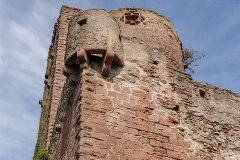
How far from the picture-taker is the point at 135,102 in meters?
6.11

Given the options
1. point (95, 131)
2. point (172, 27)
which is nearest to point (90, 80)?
point (95, 131)

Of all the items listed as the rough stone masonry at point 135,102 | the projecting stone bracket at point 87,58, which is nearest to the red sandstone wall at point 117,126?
the rough stone masonry at point 135,102

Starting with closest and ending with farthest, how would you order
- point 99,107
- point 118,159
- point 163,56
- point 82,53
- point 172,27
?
1. point 118,159
2. point 99,107
3. point 82,53
4. point 163,56
5. point 172,27

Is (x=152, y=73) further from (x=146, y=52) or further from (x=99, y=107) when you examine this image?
(x=99, y=107)

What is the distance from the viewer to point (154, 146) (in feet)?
18.7

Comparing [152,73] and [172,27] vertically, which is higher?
[172,27]

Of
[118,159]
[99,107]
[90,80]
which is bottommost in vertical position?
[118,159]

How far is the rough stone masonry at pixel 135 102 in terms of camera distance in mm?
5508

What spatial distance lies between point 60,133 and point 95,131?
7.65ft

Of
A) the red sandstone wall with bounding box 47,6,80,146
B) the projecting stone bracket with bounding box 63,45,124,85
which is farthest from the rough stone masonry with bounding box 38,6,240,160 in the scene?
the red sandstone wall with bounding box 47,6,80,146

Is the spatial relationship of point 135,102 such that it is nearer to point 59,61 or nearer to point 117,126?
point 117,126

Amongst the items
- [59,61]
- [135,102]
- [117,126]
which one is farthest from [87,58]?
[59,61]

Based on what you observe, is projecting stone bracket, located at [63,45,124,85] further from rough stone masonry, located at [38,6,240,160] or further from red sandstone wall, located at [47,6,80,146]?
red sandstone wall, located at [47,6,80,146]

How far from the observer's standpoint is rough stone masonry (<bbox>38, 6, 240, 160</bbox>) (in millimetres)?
5508
